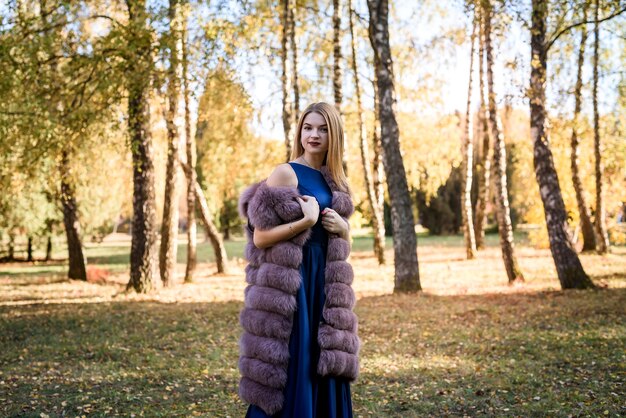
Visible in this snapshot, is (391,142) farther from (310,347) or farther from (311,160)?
(310,347)

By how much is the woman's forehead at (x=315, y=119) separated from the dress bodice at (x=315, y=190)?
0.83 ft

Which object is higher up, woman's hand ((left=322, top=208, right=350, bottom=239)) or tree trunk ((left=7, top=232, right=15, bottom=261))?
woman's hand ((left=322, top=208, right=350, bottom=239))

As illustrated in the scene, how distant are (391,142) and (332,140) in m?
7.97

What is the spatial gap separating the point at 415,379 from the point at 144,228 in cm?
775

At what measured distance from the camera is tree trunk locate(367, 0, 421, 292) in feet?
36.7

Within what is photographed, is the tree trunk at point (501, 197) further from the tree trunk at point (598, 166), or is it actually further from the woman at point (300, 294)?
the woman at point (300, 294)

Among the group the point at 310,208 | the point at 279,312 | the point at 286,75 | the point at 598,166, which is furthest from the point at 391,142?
the point at 598,166

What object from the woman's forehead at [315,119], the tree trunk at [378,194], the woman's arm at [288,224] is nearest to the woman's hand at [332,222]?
the woman's arm at [288,224]

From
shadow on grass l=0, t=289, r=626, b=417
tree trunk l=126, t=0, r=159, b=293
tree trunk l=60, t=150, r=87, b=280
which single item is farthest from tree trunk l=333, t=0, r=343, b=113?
tree trunk l=60, t=150, r=87, b=280

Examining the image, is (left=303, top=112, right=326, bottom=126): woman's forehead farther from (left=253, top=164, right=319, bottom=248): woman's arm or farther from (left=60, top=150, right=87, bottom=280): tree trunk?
(left=60, top=150, right=87, bottom=280): tree trunk

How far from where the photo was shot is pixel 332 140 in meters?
3.41

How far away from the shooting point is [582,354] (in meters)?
6.57

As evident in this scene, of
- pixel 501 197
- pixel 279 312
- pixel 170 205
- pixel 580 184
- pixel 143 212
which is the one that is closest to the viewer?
pixel 279 312

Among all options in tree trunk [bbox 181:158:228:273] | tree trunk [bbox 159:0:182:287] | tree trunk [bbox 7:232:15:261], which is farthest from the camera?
tree trunk [bbox 7:232:15:261]
